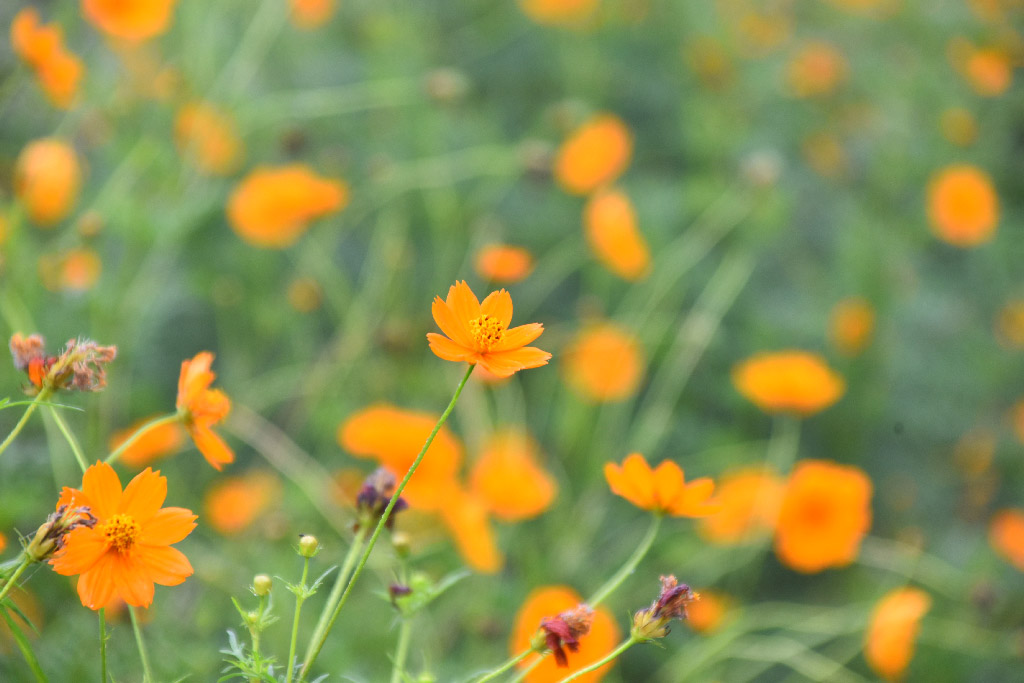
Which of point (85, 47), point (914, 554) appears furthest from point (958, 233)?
point (85, 47)

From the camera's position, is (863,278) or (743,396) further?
(863,278)

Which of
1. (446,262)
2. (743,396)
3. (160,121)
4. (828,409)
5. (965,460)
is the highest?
(160,121)

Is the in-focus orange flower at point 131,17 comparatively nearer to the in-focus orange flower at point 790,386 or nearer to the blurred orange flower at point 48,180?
the blurred orange flower at point 48,180

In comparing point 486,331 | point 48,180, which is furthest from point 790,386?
point 48,180

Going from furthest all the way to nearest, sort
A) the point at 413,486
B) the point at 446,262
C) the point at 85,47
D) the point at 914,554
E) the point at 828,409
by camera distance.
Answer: the point at 85,47 < the point at 828,409 < the point at 446,262 < the point at 914,554 < the point at 413,486

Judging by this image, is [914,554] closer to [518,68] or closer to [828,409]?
[828,409]

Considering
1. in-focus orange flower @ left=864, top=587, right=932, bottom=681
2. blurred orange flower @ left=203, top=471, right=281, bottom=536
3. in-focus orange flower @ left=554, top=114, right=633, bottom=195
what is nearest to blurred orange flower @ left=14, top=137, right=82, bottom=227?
blurred orange flower @ left=203, top=471, right=281, bottom=536

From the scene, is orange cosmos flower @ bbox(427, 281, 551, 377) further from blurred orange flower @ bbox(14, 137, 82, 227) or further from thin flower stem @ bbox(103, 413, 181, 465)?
blurred orange flower @ bbox(14, 137, 82, 227)

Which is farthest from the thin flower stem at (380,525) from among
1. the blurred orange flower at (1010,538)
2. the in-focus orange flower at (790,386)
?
the blurred orange flower at (1010,538)
